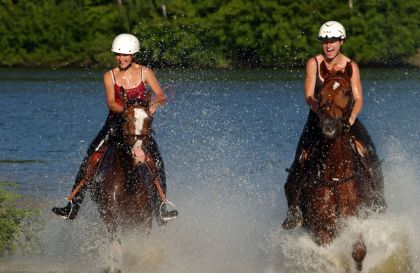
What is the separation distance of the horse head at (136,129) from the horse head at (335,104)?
1.89 meters

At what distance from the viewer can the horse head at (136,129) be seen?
1305 cm

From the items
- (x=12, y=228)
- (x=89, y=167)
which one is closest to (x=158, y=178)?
(x=89, y=167)

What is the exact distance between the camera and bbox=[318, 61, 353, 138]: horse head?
40.9ft

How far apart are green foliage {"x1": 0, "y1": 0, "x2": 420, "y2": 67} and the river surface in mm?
23788

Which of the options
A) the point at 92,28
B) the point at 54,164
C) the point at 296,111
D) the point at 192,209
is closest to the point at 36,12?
the point at 92,28

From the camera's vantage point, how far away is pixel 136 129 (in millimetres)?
13062

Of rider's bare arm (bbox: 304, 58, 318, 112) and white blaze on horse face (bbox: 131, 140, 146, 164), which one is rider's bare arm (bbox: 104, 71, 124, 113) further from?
rider's bare arm (bbox: 304, 58, 318, 112)

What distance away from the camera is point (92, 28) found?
3460 inches

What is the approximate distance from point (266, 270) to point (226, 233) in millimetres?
2396

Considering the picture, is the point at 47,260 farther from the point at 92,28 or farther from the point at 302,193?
the point at 92,28

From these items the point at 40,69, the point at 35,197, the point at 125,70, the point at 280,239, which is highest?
the point at 125,70

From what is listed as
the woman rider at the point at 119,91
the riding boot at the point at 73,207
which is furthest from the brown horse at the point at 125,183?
the riding boot at the point at 73,207

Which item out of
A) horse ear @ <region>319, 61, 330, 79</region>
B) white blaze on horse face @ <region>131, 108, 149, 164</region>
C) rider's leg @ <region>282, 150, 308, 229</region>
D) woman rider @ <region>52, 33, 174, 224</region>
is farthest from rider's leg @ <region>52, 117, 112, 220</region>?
horse ear @ <region>319, 61, 330, 79</region>

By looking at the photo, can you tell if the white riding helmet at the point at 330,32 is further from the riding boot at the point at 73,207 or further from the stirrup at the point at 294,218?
the riding boot at the point at 73,207
